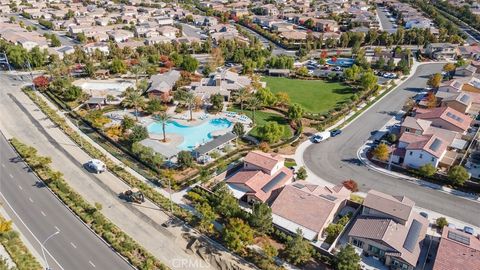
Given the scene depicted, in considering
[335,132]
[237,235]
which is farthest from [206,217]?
[335,132]

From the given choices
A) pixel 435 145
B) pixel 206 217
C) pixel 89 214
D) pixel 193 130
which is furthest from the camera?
pixel 193 130

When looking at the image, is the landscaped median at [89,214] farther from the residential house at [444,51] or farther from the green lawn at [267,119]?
the residential house at [444,51]

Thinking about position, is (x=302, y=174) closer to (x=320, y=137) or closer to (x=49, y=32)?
(x=320, y=137)

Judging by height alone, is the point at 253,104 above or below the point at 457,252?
below

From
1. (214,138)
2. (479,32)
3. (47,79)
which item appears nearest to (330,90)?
(214,138)

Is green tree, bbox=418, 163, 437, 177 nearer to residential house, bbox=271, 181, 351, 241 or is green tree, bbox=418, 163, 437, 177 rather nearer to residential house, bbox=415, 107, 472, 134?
residential house, bbox=271, 181, 351, 241
